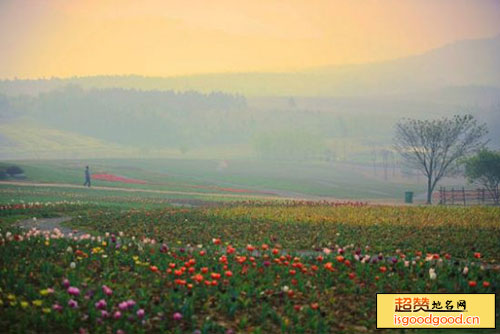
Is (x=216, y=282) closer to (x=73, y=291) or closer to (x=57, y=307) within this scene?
(x=73, y=291)

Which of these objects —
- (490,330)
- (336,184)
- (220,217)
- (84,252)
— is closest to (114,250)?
(84,252)

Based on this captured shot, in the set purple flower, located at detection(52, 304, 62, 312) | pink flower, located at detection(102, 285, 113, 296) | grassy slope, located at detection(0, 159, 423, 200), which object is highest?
grassy slope, located at detection(0, 159, 423, 200)

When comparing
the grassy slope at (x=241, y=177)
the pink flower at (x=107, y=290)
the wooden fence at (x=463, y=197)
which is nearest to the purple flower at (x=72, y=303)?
the pink flower at (x=107, y=290)

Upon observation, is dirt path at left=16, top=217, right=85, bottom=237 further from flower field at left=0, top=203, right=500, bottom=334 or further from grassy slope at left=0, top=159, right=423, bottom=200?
grassy slope at left=0, top=159, right=423, bottom=200

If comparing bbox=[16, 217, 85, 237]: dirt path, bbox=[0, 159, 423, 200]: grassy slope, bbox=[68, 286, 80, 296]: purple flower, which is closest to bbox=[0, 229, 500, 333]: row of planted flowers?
bbox=[68, 286, 80, 296]: purple flower

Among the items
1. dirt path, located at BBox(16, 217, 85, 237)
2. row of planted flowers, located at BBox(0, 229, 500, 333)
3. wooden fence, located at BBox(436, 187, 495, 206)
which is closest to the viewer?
row of planted flowers, located at BBox(0, 229, 500, 333)

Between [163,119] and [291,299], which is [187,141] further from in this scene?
[291,299]

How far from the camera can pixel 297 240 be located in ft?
65.3

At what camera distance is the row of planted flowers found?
1041 centimetres

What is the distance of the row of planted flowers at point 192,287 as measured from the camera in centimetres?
1041

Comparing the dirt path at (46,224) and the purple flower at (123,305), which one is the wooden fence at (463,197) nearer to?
the dirt path at (46,224)

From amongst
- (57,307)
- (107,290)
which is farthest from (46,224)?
(57,307)

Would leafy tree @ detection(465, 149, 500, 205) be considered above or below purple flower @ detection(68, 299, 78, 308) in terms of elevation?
above

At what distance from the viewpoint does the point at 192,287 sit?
12.0 metres
